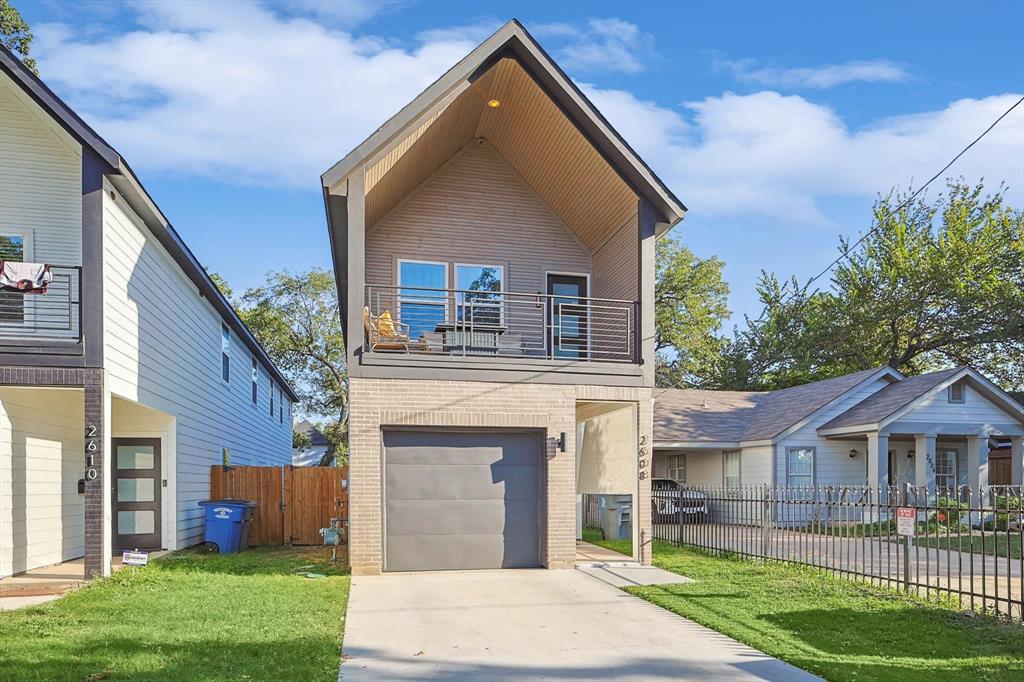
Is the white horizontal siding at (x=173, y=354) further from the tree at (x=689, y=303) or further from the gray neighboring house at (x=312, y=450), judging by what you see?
the gray neighboring house at (x=312, y=450)

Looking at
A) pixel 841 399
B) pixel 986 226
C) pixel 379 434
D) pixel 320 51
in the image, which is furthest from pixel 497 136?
pixel 986 226

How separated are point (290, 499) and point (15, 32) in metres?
14.8

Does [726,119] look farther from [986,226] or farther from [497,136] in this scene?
[986,226]

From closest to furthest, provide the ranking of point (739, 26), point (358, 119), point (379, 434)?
point (379, 434), point (739, 26), point (358, 119)

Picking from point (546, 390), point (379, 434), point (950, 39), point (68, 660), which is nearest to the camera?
point (68, 660)

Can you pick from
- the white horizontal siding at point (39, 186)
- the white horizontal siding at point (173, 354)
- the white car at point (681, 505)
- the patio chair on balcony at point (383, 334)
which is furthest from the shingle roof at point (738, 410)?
the white horizontal siding at point (39, 186)

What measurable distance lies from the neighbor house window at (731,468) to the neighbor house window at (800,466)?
218 centimetres

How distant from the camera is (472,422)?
13.2 meters

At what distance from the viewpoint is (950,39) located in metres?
14.8

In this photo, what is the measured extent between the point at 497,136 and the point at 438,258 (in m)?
2.69

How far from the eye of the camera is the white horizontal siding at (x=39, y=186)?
13.2m

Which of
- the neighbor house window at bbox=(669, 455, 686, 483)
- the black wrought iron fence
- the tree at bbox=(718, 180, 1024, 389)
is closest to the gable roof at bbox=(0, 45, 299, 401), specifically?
the black wrought iron fence

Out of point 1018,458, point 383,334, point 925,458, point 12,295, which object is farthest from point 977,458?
point 12,295

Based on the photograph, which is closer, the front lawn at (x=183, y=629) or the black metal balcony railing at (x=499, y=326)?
the front lawn at (x=183, y=629)
